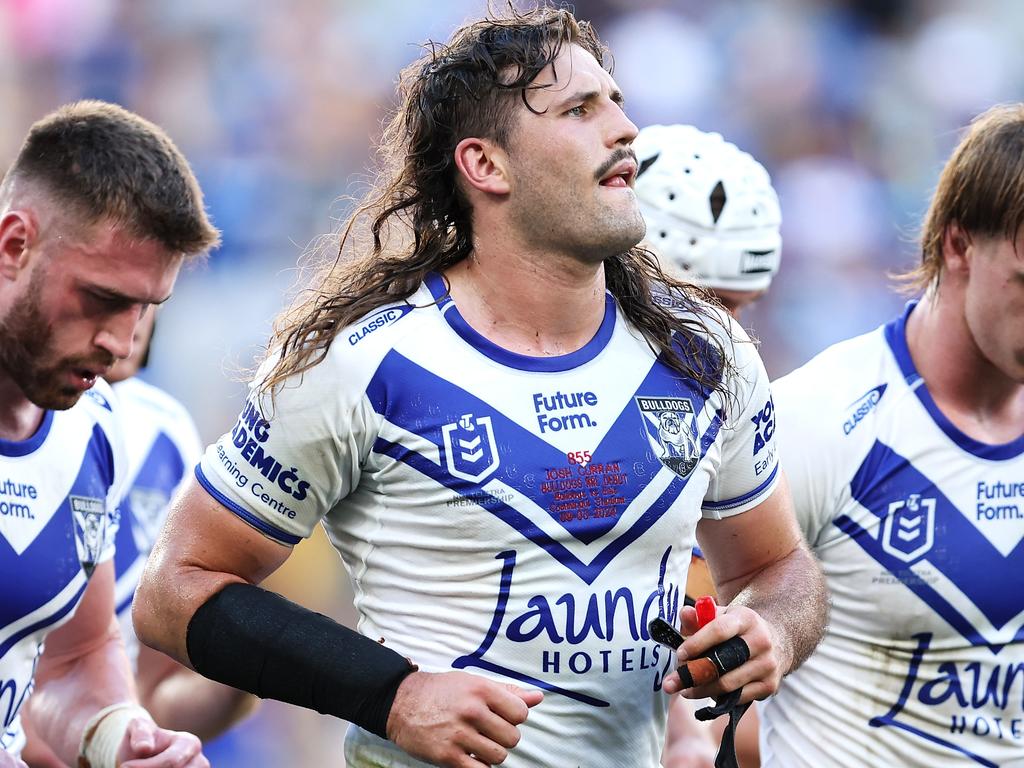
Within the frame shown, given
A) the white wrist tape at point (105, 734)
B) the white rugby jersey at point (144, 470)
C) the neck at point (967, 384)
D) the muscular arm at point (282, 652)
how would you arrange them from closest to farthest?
the muscular arm at point (282, 652)
the white wrist tape at point (105, 734)
the neck at point (967, 384)
the white rugby jersey at point (144, 470)

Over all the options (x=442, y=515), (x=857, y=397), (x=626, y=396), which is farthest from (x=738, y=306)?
(x=442, y=515)

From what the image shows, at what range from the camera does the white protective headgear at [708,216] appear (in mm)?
5082

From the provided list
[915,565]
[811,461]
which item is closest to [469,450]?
[811,461]

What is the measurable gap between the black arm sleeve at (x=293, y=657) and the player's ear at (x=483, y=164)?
109 centimetres

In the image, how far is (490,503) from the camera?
10.3 feet

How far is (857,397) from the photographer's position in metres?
4.12

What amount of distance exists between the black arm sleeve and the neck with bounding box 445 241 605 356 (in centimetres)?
78

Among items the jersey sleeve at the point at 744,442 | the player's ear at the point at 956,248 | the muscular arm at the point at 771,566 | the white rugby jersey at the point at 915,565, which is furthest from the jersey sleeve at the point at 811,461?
the player's ear at the point at 956,248

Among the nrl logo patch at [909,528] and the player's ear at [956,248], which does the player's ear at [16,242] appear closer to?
the nrl logo patch at [909,528]

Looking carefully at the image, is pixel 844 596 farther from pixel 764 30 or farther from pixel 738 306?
pixel 764 30

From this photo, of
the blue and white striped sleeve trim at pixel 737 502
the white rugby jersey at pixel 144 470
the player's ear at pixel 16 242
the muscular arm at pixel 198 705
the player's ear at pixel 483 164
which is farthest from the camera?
the white rugby jersey at pixel 144 470

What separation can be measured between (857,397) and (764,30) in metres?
8.08

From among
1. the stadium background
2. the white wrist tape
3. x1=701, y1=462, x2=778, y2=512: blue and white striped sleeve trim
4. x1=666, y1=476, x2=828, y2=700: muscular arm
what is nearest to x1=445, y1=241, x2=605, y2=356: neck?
x1=701, y1=462, x2=778, y2=512: blue and white striped sleeve trim

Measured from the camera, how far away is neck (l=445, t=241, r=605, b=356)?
11.1 ft
